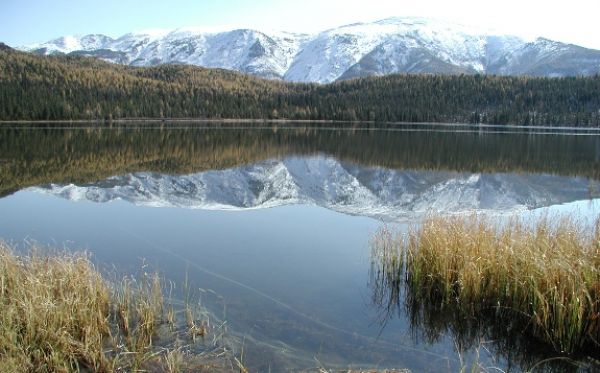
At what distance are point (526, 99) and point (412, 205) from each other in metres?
162

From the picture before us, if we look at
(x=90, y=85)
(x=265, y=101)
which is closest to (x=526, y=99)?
(x=265, y=101)

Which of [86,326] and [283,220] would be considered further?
[283,220]

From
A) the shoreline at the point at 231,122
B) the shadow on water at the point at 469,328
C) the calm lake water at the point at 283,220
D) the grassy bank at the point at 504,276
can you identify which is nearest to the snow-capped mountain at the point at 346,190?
the calm lake water at the point at 283,220

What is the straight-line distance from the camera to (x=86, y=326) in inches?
312

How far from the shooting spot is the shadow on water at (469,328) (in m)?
8.08

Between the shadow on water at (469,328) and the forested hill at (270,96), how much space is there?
103 m

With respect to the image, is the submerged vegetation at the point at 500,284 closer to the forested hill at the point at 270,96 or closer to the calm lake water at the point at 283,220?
the calm lake water at the point at 283,220

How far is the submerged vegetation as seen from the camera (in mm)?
8227

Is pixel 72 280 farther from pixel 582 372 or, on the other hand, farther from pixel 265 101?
pixel 265 101

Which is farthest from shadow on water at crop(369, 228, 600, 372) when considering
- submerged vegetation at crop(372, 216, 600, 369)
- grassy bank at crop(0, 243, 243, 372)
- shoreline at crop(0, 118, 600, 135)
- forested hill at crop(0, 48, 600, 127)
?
forested hill at crop(0, 48, 600, 127)

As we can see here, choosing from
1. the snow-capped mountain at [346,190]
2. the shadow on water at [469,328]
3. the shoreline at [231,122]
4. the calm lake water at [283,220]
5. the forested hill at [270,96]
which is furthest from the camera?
the forested hill at [270,96]

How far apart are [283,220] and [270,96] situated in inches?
6079

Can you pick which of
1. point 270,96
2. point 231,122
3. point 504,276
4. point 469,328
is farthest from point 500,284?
point 270,96

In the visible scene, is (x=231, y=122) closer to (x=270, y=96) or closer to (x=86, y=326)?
(x=270, y=96)
